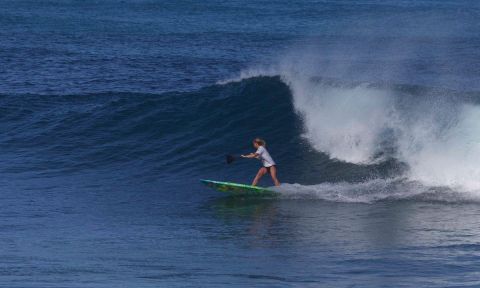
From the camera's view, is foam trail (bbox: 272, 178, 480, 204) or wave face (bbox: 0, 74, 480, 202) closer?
foam trail (bbox: 272, 178, 480, 204)

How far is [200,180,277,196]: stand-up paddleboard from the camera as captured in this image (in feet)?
65.5

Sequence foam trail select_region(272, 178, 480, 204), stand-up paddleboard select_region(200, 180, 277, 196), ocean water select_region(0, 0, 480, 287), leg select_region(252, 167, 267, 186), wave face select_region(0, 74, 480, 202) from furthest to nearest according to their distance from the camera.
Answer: wave face select_region(0, 74, 480, 202)
leg select_region(252, 167, 267, 186)
stand-up paddleboard select_region(200, 180, 277, 196)
foam trail select_region(272, 178, 480, 204)
ocean water select_region(0, 0, 480, 287)

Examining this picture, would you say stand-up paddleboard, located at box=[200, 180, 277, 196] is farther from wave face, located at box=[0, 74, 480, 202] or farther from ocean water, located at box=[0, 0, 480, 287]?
wave face, located at box=[0, 74, 480, 202]

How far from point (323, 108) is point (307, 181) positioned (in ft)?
13.9

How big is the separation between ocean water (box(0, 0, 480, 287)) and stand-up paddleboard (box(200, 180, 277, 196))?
8.6 inches

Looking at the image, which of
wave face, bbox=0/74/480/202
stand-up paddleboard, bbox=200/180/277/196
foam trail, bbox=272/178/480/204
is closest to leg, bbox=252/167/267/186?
stand-up paddleboard, bbox=200/180/277/196

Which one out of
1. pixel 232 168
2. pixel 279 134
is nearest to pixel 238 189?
pixel 232 168

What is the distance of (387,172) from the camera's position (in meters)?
22.1

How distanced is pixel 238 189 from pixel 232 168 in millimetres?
3198

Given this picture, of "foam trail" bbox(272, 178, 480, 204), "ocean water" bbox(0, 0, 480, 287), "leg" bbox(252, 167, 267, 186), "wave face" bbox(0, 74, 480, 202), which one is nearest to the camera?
"ocean water" bbox(0, 0, 480, 287)

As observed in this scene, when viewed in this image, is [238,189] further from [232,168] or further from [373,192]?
[232,168]

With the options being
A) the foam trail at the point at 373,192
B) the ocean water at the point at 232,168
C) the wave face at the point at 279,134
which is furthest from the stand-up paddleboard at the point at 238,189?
the wave face at the point at 279,134

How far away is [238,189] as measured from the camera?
20.2 metres

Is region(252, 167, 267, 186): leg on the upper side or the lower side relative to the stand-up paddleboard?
upper
